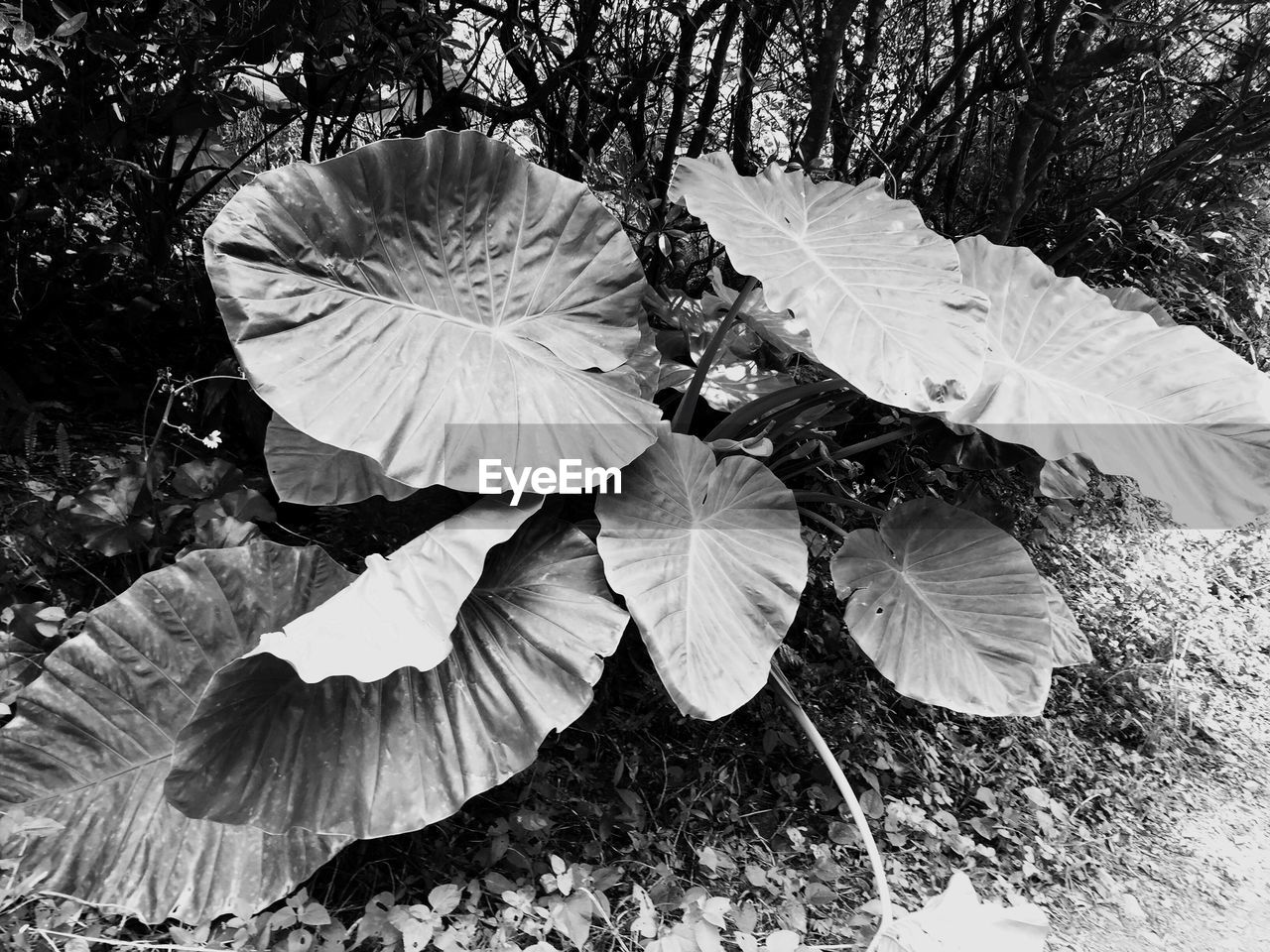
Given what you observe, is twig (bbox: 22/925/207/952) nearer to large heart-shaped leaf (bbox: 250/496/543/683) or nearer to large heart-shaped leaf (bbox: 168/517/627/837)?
large heart-shaped leaf (bbox: 168/517/627/837)

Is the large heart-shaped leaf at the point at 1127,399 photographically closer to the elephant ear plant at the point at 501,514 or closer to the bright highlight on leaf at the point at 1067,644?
the elephant ear plant at the point at 501,514

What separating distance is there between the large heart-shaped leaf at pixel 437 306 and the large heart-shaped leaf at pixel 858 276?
0.82 feet

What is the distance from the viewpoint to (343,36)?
1680 millimetres

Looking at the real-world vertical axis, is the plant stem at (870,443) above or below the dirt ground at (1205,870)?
above

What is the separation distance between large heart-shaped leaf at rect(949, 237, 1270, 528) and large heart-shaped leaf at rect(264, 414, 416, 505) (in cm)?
112

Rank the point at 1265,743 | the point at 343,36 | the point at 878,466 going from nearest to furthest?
the point at 343,36 → the point at 1265,743 → the point at 878,466

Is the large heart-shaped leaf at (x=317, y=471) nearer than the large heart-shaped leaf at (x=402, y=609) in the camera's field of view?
No

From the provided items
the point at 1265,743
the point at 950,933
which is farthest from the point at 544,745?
the point at 1265,743

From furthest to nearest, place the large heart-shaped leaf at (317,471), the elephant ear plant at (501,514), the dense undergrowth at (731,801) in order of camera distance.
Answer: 1. the large heart-shaped leaf at (317,471)
2. the dense undergrowth at (731,801)
3. the elephant ear plant at (501,514)

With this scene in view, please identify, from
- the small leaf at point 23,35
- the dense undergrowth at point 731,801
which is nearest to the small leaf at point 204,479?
the dense undergrowth at point 731,801

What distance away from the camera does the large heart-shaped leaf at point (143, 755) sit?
1.13 meters

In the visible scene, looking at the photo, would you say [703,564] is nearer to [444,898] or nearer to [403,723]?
[403,723]

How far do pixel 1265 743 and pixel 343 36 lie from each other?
3.12 meters

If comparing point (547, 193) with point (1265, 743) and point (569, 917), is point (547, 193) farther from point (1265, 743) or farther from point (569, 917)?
point (1265, 743)
